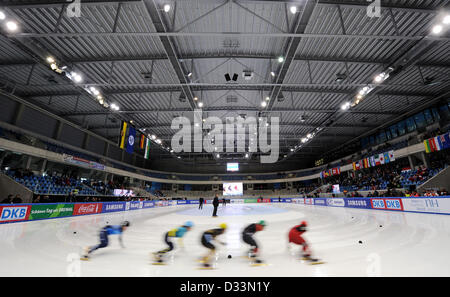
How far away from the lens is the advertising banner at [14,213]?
9.15 metres

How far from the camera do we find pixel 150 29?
401 inches

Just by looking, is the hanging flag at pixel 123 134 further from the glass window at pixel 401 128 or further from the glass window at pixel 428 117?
the glass window at pixel 401 128

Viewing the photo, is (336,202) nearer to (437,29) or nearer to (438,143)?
(438,143)

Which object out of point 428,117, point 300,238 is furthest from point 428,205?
point 428,117

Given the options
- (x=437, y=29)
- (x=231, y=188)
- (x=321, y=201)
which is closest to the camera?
(x=437, y=29)

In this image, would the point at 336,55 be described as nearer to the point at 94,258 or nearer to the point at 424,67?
the point at 424,67

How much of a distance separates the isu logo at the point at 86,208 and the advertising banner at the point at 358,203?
23143 millimetres

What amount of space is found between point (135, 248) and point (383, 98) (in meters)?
23.5

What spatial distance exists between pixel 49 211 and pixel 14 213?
202cm

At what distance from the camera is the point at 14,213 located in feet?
31.6

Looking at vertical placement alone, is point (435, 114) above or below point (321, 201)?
above

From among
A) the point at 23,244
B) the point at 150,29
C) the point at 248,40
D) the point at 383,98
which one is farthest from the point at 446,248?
the point at 383,98

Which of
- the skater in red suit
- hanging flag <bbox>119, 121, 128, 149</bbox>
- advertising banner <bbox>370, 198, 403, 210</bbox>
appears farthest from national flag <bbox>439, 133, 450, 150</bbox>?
hanging flag <bbox>119, 121, 128, 149</bbox>
